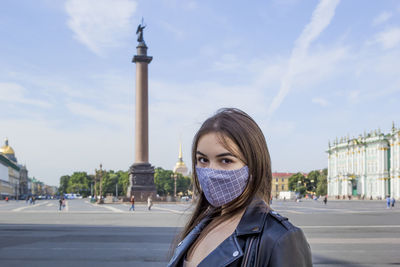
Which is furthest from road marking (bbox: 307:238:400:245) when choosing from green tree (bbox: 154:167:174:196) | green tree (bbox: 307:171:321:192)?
green tree (bbox: 307:171:321:192)

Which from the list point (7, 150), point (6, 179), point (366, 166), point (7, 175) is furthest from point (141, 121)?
point (7, 150)

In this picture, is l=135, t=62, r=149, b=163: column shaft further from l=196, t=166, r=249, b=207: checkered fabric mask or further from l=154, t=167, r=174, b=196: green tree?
l=154, t=167, r=174, b=196: green tree

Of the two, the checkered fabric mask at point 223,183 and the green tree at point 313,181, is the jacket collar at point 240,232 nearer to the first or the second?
the checkered fabric mask at point 223,183

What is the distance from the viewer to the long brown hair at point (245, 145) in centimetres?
203

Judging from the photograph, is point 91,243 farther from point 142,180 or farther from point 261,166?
point 142,180

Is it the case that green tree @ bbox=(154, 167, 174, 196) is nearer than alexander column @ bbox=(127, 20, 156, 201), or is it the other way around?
alexander column @ bbox=(127, 20, 156, 201)

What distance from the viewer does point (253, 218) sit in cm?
190

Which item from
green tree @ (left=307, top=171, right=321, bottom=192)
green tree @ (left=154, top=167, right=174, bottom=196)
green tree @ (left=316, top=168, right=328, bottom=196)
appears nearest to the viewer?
green tree @ (left=316, top=168, right=328, bottom=196)

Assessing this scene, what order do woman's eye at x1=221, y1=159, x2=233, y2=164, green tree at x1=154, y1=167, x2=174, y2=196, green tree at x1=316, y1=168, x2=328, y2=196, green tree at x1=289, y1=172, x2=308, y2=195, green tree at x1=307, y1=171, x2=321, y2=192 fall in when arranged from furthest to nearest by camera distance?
green tree at x1=307, y1=171, x2=321, y2=192
green tree at x1=289, y1=172, x2=308, y2=195
green tree at x1=154, y1=167, x2=174, y2=196
green tree at x1=316, y1=168, x2=328, y2=196
woman's eye at x1=221, y1=159, x2=233, y2=164

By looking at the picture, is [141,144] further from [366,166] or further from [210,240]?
[366,166]

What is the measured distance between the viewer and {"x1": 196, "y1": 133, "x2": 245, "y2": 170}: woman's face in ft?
6.80

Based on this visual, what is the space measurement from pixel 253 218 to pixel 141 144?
59.7m

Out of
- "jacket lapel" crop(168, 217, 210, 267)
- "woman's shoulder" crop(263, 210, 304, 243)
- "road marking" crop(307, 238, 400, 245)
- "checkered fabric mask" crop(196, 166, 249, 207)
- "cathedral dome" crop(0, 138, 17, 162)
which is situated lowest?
"road marking" crop(307, 238, 400, 245)

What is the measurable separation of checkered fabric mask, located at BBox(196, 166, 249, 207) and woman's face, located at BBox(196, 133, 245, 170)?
0.09ft
